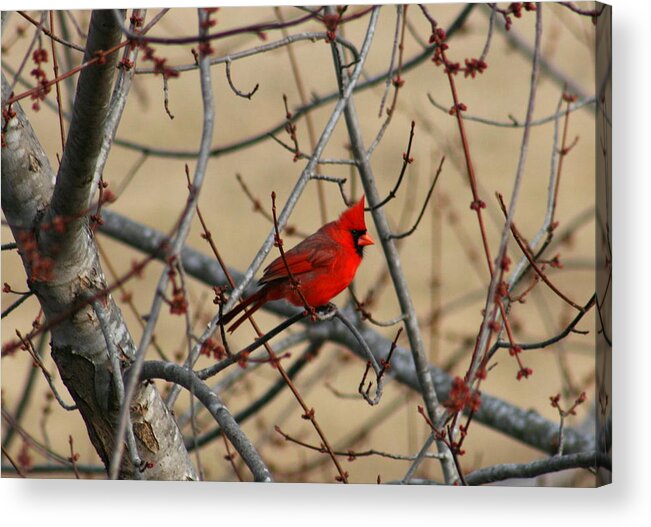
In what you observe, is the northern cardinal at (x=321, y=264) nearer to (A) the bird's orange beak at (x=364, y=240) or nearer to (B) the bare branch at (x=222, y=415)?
(A) the bird's orange beak at (x=364, y=240)

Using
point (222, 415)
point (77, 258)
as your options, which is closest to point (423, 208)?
point (222, 415)

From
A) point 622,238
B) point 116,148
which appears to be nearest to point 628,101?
point 622,238

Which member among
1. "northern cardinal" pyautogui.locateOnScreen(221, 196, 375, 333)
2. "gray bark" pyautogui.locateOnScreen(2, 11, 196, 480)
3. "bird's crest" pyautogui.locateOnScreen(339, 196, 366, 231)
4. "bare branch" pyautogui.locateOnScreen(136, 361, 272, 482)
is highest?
"bird's crest" pyautogui.locateOnScreen(339, 196, 366, 231)

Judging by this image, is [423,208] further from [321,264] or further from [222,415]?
[222,415]

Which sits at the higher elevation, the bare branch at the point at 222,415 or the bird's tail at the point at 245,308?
the bird's tail at the point at 245,308

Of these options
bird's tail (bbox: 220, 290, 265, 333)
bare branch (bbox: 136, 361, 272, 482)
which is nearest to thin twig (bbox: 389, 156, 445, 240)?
bird's tail (bbox: 220, 290, 265, 333)

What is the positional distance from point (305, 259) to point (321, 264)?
50 mm

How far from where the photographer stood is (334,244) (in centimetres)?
304

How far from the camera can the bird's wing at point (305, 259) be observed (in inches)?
118

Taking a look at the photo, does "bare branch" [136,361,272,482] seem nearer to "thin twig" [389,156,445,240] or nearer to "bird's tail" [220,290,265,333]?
"bird's tail" [220,290,265,333]

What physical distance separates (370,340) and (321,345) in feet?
0.69

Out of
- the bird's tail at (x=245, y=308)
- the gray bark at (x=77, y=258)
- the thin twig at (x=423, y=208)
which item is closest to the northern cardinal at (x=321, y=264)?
the bird's tail at (x=245, y=308)

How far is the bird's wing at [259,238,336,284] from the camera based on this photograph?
118 inches

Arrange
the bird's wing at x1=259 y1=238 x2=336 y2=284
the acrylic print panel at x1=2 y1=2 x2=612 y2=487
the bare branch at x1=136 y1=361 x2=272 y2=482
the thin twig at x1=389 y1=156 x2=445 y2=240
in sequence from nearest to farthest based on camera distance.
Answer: the bare branch at x1=136 y1=361 x2=272 y2=482 → the acrylic print panel at x1=2 y1=2 x2=612 y2=487 → the thin twig at x1=389 y1=156 x2=445 y2=240 → the bird's wing at x1=259 y1=238 x2=336 y2=284
